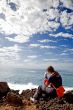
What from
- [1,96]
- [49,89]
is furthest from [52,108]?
[1,96]

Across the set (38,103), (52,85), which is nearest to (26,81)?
(52,85)

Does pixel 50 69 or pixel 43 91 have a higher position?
pixel 50 69

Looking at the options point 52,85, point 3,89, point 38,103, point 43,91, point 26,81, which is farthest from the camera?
point 26,81

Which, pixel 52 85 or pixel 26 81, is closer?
pixel 52 85

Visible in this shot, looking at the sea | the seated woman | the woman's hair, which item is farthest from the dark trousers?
the sea

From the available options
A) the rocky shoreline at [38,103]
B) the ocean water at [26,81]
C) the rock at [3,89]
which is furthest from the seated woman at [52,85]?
the ocean water at [26,81]

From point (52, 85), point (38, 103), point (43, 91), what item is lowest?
point (38, 103)

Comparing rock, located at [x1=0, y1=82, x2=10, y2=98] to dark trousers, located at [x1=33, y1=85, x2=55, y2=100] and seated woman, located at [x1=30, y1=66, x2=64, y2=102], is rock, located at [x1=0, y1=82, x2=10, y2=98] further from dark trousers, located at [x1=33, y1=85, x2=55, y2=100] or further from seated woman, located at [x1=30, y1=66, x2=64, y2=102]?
dark trousers, located at [x1=33, y1=85, x2=55, y2=100]

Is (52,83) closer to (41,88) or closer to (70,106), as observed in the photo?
(41,88)

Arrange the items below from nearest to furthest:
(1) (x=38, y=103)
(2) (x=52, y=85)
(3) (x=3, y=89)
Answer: (1) (x=38, y=103) < (2) (x=52, y=85) < (3) (x=3, y=89)

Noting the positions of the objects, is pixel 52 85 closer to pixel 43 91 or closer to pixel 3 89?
pixel 43 91

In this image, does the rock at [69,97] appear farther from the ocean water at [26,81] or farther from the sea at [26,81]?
the ocean water at [26,81]

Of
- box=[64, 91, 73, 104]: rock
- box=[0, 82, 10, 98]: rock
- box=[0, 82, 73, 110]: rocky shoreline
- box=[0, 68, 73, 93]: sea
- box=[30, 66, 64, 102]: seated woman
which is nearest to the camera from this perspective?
box=[0, 82, 73, 110]: rocky shoreline

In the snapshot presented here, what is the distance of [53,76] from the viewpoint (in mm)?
11188
